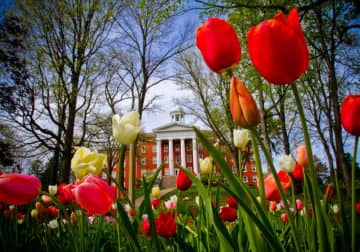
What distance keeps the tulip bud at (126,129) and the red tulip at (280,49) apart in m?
0.31

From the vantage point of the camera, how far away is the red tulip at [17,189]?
2.21ft

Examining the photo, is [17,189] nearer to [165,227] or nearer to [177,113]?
[165,227]

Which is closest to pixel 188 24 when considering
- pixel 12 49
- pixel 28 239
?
pixel 12 49

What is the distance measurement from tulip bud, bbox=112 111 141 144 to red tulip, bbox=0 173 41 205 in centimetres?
26

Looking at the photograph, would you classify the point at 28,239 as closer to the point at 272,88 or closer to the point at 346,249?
the point at 346,249

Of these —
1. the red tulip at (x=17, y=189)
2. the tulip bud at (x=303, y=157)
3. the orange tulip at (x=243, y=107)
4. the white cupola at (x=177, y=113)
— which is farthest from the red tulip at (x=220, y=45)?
the white cupola at (x=177, y=113)

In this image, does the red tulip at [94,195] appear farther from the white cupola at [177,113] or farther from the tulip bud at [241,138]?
the white cupola at [177,113]

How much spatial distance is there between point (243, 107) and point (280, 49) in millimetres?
120

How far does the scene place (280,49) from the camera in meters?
0.49

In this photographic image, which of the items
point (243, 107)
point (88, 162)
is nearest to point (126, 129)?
point (88, 162)

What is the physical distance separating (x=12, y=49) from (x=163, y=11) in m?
4.65

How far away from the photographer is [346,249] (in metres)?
0.61

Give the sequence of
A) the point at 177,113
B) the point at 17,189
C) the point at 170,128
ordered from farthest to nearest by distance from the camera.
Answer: the point at 170,128, the point at 177,113, the point at 17,189

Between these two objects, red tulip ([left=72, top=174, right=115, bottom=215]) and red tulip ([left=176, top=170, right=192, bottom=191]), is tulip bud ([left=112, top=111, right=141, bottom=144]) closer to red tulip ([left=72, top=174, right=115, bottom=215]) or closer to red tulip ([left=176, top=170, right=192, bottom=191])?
red tulip ([left=72, top=174, right=115, bottom=215])
